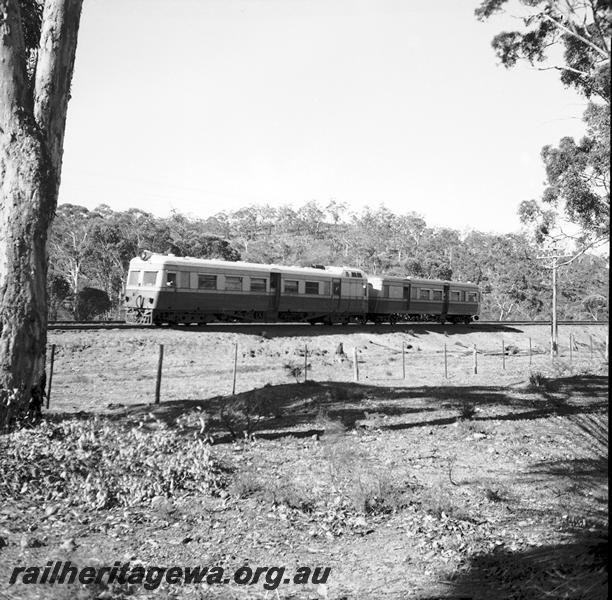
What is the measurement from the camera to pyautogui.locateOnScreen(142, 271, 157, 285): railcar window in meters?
23.9

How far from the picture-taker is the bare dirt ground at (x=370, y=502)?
4.37m

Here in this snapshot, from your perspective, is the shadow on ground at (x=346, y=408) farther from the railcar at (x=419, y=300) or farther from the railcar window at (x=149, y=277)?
the railcar at (x=419, y=300)

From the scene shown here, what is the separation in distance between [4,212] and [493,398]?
9.64 m

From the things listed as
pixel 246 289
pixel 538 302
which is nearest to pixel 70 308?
pixel 246 289

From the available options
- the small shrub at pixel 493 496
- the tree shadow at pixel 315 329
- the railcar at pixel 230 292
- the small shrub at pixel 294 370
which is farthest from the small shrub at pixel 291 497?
the railcar at pixel 230 292

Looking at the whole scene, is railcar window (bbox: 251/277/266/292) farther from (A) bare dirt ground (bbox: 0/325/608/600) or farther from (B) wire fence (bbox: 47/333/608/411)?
(A) bare dirt ground (bbox: 0/325/608/600)

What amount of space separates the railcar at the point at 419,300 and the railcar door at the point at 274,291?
7797 mm

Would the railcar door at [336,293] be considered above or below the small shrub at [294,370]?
above

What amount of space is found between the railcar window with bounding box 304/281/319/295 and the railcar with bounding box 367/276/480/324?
4990mm

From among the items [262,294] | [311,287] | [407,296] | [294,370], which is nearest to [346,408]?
[294,370]

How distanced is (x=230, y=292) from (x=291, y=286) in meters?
3.84

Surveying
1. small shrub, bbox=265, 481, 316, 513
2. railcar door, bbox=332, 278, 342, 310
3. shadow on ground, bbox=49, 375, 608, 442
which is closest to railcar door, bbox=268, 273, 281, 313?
railcar door, bbox=332, 278, 342, 310

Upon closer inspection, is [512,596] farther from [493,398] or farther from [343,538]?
[493,398]

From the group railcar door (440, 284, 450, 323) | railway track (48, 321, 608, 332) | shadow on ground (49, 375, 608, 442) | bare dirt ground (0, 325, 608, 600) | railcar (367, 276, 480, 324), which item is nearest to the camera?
bare dirt ground (0, 325, 608, 600)
